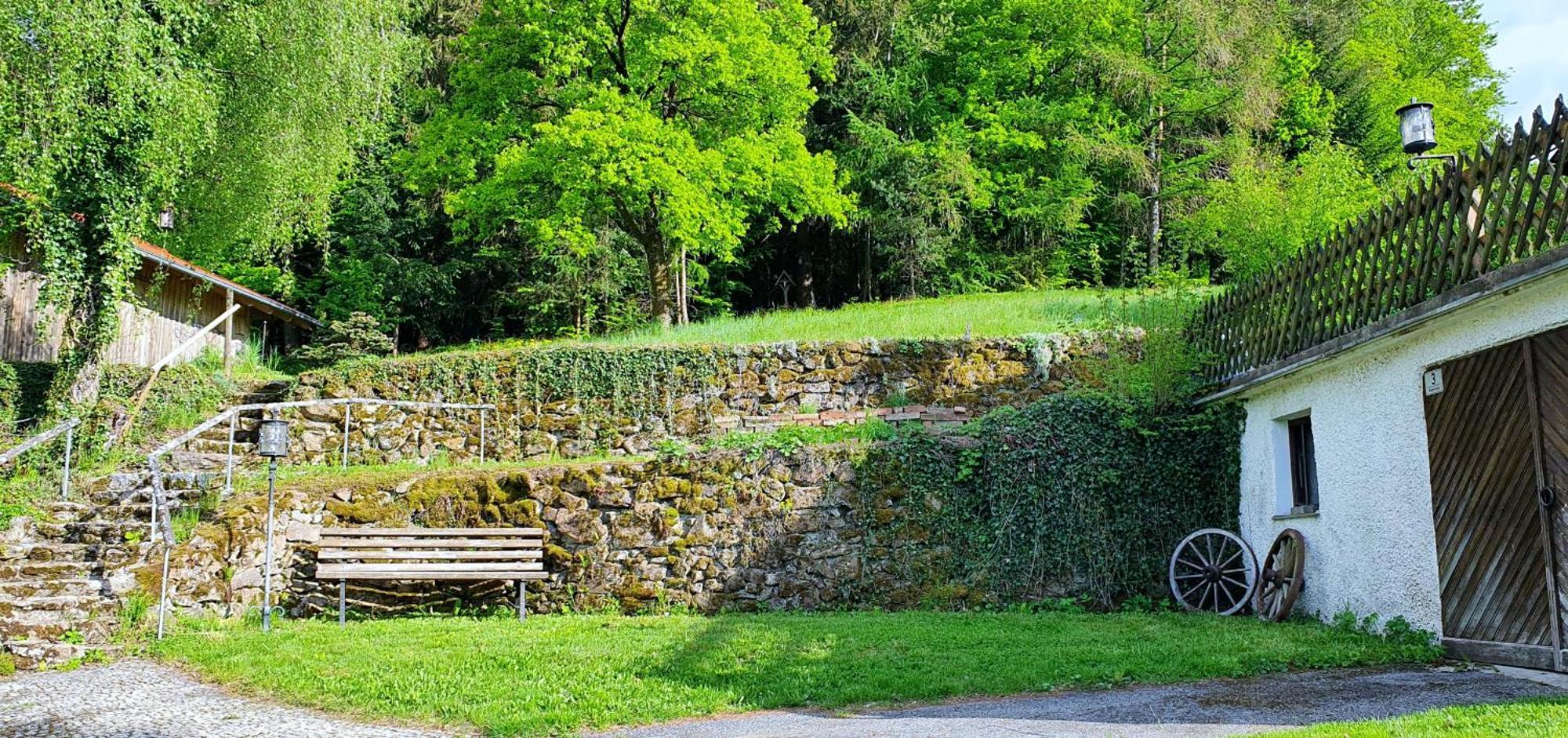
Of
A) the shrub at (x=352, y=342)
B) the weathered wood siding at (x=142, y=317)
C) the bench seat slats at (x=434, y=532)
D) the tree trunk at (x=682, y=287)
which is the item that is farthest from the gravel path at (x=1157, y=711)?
the tree trunk at (x=682, y=287)

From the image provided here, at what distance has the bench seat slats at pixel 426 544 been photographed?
10.5m

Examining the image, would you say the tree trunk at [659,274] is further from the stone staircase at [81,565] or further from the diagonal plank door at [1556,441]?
the diagonal plank door at [1556,441]

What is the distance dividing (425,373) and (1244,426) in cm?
1131

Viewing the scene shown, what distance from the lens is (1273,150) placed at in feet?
89.1

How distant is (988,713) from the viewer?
20.4 feet

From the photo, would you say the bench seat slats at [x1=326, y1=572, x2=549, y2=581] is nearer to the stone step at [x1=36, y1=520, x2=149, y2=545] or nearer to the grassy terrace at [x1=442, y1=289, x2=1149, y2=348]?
the stone step at [x1=36, y1=520, x2=149, y2=545]

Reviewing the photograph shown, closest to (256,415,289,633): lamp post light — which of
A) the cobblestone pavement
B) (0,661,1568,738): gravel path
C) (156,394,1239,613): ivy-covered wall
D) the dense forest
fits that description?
(156,394,1239,613): ivy-covered wall

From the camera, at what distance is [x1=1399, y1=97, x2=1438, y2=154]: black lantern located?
29.8ft

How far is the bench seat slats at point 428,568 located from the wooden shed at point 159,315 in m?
8.68

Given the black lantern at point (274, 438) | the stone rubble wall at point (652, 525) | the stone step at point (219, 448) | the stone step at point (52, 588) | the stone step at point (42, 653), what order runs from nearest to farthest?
the stone step at point (42, 653) → the stone step at point (52, 588) → the black lantern at point (274, 438) → the stone rubble wall at point (652, 525) → the stone step at point (219, 448)

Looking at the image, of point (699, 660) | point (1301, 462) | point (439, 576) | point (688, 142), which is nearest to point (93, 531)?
point (439, 576)

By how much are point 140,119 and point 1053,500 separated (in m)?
13.3

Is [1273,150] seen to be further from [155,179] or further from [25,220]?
[25,220]

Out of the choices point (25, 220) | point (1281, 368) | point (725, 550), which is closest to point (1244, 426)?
point (1281, 368)
